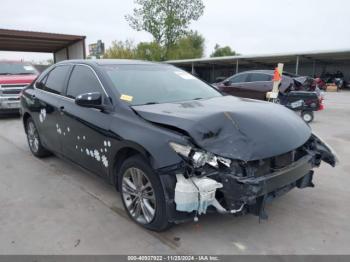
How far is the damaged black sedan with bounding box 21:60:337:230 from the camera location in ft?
8.57

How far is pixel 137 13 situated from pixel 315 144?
3767 cm

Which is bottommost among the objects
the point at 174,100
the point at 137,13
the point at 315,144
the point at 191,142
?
the point at 315,144

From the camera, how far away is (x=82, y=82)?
403 cm

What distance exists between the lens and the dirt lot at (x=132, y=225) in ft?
9.34

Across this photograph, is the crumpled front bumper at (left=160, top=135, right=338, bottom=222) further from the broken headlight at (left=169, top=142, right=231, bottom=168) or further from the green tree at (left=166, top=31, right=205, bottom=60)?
the green tree at (left=166, top=31, right=205, bottom=60)

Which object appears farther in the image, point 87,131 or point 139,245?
point 87,131

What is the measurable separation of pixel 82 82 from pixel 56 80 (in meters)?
0.95

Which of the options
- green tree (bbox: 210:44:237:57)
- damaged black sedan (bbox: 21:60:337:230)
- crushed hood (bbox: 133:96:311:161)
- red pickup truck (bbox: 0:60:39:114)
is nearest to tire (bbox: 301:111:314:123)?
damaged black sedan (bbox: 21:60:337:230)

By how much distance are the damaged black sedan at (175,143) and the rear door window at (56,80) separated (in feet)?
0.69

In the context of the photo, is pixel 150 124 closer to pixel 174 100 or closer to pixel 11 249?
pixel 174 100

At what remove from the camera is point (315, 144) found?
11.6 feet

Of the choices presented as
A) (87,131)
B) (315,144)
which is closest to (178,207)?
(87,131)

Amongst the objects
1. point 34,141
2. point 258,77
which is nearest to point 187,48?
point 258,77

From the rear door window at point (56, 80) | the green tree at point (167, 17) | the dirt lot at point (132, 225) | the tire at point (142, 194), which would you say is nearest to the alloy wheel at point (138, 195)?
the tire at point (142, 194)
